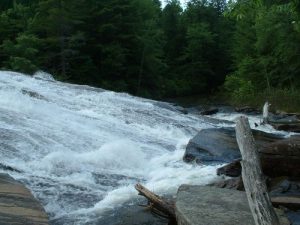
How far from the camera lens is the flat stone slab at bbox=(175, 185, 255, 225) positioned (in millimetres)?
5758

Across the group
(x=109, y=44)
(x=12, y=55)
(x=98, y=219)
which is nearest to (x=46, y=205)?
(x=98, y=219)

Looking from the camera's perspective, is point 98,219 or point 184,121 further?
point 184,121

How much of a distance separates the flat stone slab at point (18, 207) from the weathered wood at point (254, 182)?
8.47 ft

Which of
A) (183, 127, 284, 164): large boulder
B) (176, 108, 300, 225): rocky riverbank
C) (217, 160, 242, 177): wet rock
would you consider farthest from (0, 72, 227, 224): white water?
(176, 108, 300, 225): rocky riverbank

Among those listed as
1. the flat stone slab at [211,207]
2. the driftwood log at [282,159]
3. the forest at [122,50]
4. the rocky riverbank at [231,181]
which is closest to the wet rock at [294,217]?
the rocky riverbank at [231,181]

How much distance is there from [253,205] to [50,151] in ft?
22.5

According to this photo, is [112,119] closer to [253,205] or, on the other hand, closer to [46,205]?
[46,205]

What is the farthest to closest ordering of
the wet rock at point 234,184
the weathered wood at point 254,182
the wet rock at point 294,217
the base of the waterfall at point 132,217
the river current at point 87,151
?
the river current at point 87,151
the wet rock at point 234,184
the base of the waterfall at point 132,217
the wet rock at point 294,217
the weathered wood at point 254,182

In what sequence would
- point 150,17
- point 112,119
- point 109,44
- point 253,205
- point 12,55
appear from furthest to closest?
point 150,17, point 109,44, point 12,55, point 112,119, point 253,205

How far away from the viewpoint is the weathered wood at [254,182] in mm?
4352

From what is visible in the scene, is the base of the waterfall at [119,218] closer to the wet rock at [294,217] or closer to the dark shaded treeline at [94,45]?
the wet rock at [294,217]

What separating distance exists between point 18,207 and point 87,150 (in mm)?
5152

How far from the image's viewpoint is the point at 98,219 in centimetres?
727

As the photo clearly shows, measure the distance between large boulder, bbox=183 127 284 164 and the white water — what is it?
16.0 inches
